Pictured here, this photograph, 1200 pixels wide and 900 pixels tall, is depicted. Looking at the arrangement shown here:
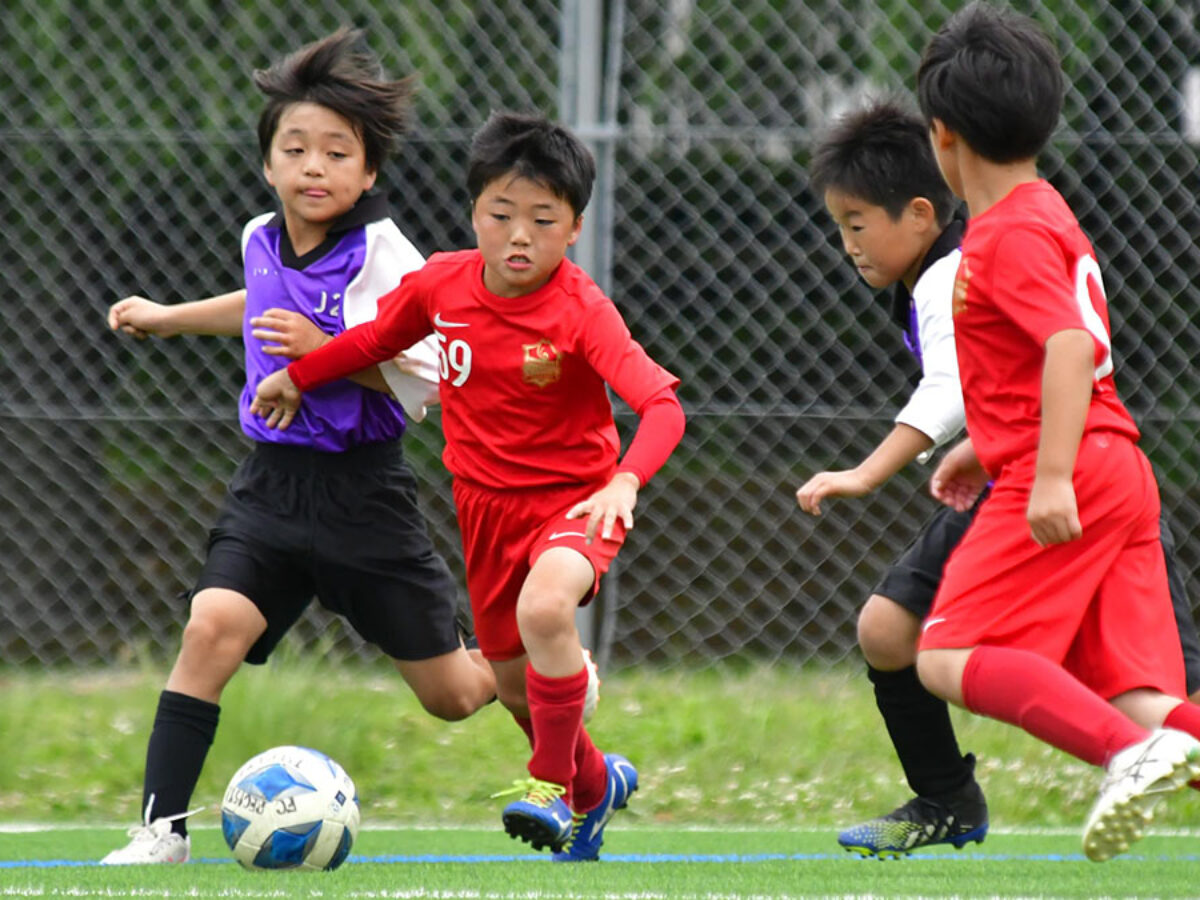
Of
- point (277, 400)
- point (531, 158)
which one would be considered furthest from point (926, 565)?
point (277, 400)

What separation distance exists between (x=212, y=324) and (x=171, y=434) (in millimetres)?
1470

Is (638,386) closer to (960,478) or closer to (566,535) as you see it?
(566,535)

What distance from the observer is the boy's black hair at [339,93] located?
381 centimetres

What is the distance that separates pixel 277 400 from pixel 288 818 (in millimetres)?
862

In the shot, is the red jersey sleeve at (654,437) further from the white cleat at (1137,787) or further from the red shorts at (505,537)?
the white cleat at (1137,787)

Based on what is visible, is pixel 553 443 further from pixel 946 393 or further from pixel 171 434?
pixel 171 434

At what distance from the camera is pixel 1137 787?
2361 mm

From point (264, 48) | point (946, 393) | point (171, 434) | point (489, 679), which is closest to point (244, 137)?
Result: point (264, 48)

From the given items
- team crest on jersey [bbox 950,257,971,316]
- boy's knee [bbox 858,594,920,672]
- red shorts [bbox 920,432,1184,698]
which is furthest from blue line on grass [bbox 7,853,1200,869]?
team crest on jersey [bbox 950,257,971,316]

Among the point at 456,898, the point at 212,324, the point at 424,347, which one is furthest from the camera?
the point at 212,324

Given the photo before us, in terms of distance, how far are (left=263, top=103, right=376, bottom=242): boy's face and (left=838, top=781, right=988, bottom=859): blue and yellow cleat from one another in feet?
5.58

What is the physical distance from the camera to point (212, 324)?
13.1ft

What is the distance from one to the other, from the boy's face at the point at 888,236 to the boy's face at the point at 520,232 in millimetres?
568

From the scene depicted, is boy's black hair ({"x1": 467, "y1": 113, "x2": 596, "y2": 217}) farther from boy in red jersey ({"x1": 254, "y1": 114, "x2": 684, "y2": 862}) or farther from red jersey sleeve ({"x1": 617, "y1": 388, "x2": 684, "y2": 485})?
red jersey sleeve ({"x1": 617, "y1": 388, "x2": 684, "y2": 485})
